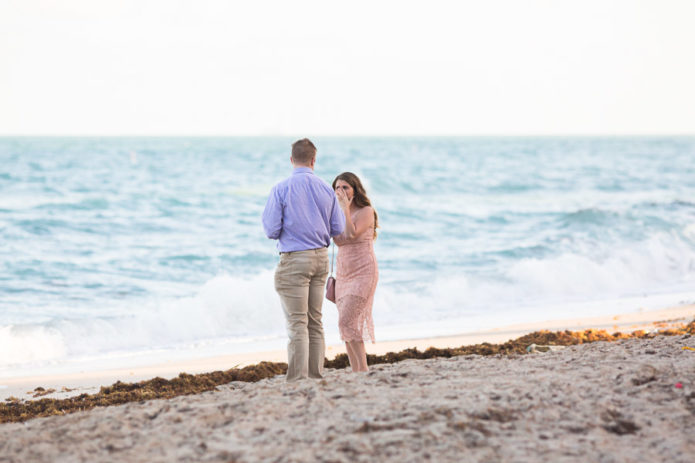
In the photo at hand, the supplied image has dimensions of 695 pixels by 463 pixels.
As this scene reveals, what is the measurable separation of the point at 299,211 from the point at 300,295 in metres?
0.61

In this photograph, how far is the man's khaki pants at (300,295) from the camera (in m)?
5.29

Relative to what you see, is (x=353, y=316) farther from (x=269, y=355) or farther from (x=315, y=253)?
(x=269, y=355)

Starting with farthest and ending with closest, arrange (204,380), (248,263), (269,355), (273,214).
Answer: (248,263), (269,355), (204,380), (273,214)

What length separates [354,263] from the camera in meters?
5.61

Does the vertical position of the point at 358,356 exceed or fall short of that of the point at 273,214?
it falls short

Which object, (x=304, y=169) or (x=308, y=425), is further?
(x=304, y=169)

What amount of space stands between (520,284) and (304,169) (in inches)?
367

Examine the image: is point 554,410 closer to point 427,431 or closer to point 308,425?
point 427,431

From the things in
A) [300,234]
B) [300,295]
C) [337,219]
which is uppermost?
[337,219]

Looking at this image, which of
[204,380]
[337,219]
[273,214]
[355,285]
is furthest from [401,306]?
[273,214]

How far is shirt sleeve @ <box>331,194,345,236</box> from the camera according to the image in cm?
539

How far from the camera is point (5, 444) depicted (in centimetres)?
373

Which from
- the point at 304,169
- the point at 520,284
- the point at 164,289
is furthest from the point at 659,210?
the point at 304,169

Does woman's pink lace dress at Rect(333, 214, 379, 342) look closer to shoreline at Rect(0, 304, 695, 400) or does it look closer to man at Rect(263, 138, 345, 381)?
man at Rect(263, 138, 345, 381)
